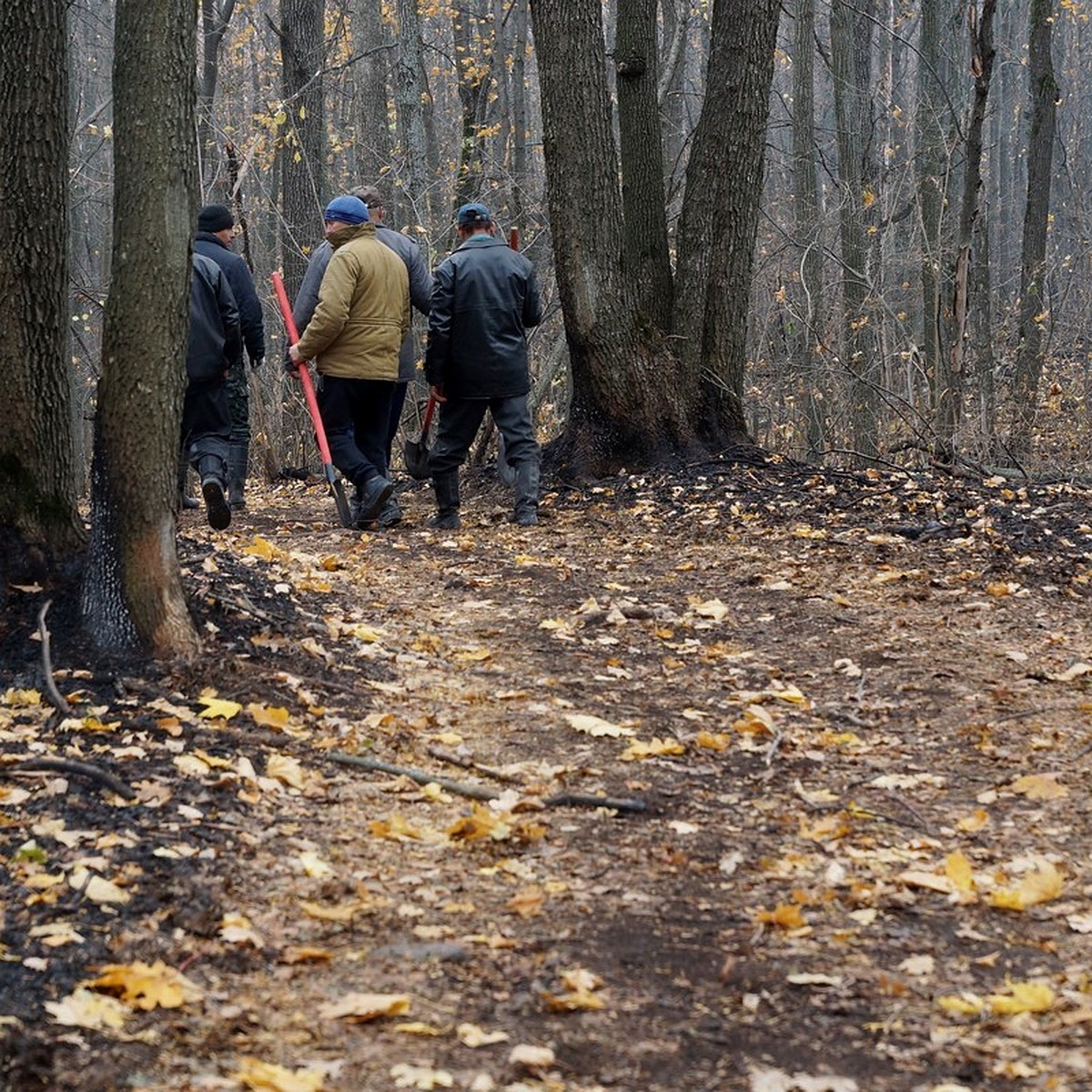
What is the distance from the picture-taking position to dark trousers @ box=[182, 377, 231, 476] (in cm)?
948

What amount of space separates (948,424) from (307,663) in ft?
22.9

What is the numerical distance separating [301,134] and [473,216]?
6530 mm

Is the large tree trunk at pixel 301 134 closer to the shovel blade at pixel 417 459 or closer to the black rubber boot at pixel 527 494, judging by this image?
the shovel blade at pixel 417 459

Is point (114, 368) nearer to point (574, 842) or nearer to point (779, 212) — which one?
point (574, 842)

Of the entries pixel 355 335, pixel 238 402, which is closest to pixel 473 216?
pixel 355 335

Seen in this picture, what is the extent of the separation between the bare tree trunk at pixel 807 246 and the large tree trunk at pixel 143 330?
24.5ft

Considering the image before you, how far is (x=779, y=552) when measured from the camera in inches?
330

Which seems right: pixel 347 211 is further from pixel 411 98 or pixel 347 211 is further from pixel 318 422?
pixel 411 98

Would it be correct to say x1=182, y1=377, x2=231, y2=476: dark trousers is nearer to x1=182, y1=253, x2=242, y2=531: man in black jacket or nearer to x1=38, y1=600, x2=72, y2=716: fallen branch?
x1=182, y1=253, x2=242, y2=531: man in black jacket

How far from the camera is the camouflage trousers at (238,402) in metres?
10.7

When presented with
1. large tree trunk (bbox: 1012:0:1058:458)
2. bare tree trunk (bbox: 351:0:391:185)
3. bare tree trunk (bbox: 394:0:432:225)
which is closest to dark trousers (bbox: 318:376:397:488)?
bare tree trunk (bbox: 394:0:432:225)

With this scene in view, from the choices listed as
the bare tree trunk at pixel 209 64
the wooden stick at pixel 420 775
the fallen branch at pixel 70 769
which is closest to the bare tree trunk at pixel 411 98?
the bare tree trunk at pixel 209 64

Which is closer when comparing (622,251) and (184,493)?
(622,251)

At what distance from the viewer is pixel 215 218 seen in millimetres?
10031
